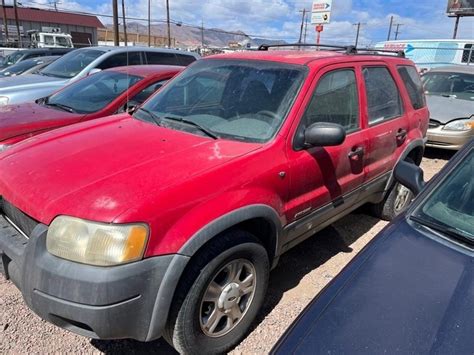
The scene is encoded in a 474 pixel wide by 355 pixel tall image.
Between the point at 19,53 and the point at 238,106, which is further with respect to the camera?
the point at 19,53

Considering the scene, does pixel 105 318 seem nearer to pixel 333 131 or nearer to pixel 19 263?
pixel 19 263

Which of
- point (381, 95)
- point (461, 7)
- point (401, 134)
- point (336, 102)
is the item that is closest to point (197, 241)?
point (336, 102)

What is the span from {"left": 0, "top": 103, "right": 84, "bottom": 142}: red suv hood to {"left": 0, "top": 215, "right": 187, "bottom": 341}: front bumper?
258cm

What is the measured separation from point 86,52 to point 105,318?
740 cm

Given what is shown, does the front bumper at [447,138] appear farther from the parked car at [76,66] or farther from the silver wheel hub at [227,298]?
Answer: the silver wheel hub at [227,298]

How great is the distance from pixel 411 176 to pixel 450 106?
630 cm

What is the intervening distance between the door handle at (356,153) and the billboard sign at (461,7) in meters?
36.0

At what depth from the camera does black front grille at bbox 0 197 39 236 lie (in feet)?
6.93

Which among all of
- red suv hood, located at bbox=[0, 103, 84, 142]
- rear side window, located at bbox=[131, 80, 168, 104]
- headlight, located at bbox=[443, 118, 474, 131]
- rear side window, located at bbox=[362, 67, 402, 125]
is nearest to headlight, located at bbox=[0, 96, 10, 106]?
red suv hood, located at bbox=[0, 103, 84, 142]

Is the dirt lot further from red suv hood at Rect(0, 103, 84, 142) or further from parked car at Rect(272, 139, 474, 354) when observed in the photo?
red suv hood at Rect(0, 103, 84, 142)

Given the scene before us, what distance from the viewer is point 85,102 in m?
5.04

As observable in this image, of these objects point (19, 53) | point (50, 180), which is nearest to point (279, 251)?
point (50, 180)

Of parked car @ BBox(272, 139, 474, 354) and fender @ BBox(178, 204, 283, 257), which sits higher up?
parked car @ BBox(272, 139, 474, 354)

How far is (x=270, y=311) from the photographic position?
283 cm
